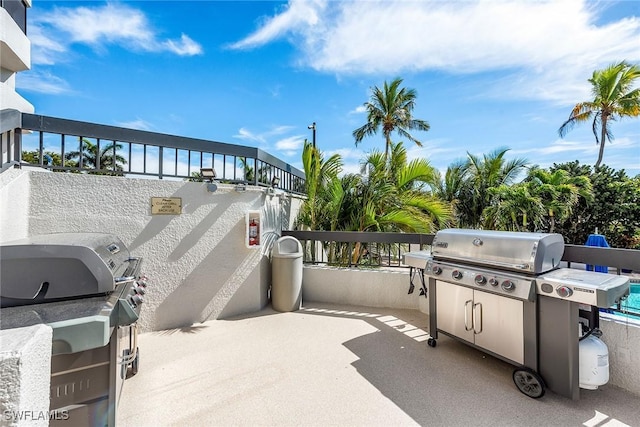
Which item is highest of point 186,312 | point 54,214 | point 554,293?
point 54,214

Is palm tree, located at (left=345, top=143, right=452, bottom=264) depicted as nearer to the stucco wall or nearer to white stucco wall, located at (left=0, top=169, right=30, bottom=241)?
the stucco wall

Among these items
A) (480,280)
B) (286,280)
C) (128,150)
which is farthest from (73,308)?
(480,280)

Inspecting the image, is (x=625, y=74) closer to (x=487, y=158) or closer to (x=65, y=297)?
(x=487, y=158)

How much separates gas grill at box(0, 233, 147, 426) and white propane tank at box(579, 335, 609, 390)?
3.57m

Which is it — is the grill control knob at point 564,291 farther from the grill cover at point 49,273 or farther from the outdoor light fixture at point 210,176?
the outdoor light fixture at point 210,176

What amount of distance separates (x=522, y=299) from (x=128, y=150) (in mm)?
5014

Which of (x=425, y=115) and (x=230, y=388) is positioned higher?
(x=425, y=115)

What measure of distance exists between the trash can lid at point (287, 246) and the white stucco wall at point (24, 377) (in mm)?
3755

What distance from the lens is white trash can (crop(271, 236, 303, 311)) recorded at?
4688 mm

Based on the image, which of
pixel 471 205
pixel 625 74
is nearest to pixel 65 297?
pixel 471 205

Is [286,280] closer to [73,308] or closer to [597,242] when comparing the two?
[73,308]

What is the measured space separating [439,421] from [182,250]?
3720mm

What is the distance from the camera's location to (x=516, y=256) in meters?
2.62

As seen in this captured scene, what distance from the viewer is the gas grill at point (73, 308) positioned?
5.14 ft
